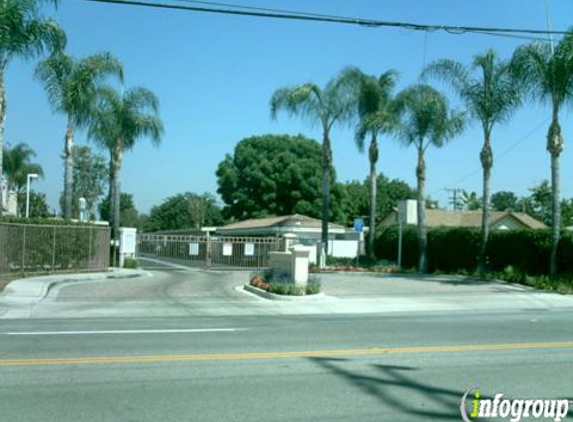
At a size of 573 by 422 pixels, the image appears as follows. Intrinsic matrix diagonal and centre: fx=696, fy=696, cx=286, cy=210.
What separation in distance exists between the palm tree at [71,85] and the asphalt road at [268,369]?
17.5 metres

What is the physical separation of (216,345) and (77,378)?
121 inches

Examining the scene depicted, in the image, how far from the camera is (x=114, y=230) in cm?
3388

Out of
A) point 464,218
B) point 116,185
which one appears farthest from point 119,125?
point 464,218

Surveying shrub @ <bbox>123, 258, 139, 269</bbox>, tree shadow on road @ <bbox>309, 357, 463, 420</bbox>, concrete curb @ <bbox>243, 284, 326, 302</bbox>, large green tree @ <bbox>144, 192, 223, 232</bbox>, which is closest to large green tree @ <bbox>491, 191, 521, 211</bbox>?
large green tree @ <bbox>144, 192, 223, 232</bbox>

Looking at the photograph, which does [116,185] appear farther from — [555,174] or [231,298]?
[555,174]

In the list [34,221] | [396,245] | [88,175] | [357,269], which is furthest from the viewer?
[88,175]

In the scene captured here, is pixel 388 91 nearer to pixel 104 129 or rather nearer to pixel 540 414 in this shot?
pixel 104 129

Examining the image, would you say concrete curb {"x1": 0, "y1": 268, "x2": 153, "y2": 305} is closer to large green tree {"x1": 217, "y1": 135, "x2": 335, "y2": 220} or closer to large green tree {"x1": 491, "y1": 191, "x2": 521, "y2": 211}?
large green tree {"x1": 217, "y1": 135, "x2": 335, "y2": 220}

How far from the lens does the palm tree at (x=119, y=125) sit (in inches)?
1243

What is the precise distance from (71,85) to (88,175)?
43.1 m

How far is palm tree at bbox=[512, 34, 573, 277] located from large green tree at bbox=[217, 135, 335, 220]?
34.6 m

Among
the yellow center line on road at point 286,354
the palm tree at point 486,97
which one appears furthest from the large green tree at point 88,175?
the yellow center line on road at point 286,354

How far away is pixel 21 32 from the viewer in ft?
76.7

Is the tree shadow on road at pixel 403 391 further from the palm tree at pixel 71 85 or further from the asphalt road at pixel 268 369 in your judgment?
the palm tree at pixel 71 85
